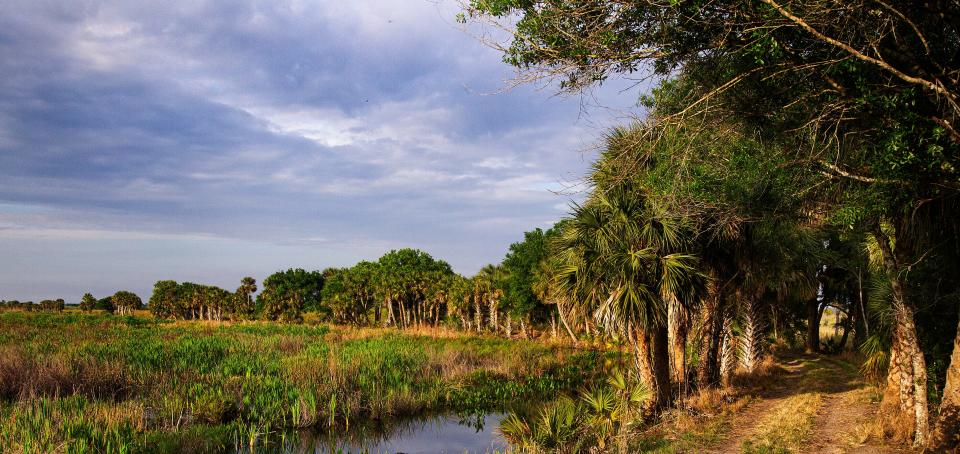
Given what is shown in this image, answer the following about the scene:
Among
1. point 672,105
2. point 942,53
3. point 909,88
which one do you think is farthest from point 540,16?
point 942,53

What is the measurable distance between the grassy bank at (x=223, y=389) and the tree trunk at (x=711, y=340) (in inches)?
315

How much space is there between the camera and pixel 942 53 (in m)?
9.54

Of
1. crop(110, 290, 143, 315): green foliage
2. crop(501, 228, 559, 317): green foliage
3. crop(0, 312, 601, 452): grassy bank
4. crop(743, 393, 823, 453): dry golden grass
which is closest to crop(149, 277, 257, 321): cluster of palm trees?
crop(110, 290, 143, 315): green foliage

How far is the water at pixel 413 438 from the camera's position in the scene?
639 inches

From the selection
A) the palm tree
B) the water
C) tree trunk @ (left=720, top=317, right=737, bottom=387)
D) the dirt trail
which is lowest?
the water

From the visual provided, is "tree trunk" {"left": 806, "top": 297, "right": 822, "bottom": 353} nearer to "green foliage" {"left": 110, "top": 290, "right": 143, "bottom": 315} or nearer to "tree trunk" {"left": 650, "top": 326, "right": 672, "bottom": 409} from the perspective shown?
"tree trunk" {"left": 650, "top": 326, "right": 672, "bottom": 409}

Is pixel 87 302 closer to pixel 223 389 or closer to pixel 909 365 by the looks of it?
pixel 223 389

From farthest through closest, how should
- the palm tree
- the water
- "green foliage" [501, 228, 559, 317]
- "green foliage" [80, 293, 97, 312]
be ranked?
"green foliage" [80, 293, 97, 312]
"green foliage" [501, 228, 559, 317]
the palm tree
the water

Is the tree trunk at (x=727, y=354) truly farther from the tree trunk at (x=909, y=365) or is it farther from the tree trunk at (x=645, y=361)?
the tree trunk at (x=909, y=365)

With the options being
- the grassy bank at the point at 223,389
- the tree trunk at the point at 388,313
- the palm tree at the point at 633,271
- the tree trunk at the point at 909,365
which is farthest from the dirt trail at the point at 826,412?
the tree trunk at the point at 388,313

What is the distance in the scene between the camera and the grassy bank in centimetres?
1416

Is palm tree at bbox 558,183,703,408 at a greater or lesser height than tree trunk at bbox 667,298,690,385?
greater

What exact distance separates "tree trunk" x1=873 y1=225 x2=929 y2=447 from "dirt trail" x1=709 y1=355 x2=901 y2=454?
0.81m

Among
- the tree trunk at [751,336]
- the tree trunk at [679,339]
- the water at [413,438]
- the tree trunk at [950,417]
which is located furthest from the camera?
the tree trunk at [751,336]
